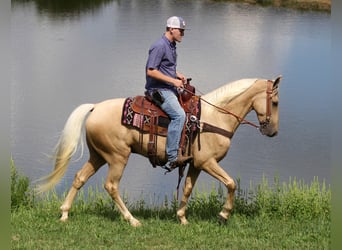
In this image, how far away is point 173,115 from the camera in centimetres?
579

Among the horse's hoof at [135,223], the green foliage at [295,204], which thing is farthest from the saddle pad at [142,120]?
the green foliage at [295,204]

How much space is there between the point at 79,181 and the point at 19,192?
124cm

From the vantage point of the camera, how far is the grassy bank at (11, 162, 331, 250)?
17.7ft

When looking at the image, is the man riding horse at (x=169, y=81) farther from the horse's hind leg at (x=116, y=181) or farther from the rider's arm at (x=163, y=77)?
the horse's hind leg at (x=116, y=181)

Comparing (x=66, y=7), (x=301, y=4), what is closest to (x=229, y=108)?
(x=301, y=4)

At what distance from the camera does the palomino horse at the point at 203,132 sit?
5980mm

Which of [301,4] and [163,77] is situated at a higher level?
[163,77]

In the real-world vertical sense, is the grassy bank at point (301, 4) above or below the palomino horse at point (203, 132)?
below

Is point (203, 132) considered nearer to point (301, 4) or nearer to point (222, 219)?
point (222, 219)

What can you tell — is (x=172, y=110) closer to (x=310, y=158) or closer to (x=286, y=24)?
(x=310, y=158)

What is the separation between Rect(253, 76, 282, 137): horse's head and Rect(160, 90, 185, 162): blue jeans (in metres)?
0.78

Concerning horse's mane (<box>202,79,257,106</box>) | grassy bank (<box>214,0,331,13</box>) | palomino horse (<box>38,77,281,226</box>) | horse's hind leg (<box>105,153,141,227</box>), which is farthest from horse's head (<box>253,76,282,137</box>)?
grassy bank (<box>214,0,331,13</box>)

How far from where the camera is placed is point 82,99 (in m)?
13.3

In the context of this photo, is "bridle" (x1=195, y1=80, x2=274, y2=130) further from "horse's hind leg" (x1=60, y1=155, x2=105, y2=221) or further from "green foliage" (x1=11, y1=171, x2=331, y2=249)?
"horse's hind leg" (x1=60, y1=155, x2=105, y2=221)
